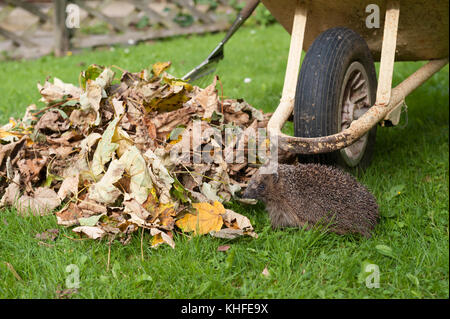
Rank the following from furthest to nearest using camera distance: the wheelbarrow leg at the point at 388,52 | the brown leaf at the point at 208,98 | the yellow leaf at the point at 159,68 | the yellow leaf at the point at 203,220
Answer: the yellow leaf at the point at 159,68
the brown leaf at the point at 208,98
the wheelbarrow leg at the point at 388,52
the yellow leaf at the point at 203,220

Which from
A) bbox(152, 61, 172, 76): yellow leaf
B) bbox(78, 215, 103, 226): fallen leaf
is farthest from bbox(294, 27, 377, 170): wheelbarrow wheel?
bbox(78, 215, 103, 226): fallen leaf

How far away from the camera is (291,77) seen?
244 cm

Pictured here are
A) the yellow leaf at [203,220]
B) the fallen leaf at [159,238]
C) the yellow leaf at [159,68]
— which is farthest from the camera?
the yellow leaf at [159,68]

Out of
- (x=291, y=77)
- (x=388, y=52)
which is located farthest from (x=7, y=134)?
(x=388, y=52)

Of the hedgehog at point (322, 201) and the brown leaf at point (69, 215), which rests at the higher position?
the hedgehog at point (322, 201)

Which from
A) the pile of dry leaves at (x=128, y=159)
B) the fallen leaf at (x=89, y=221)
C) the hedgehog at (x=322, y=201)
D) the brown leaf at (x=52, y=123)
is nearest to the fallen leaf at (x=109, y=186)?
the pile of dry leaves at (x=128, y=159)

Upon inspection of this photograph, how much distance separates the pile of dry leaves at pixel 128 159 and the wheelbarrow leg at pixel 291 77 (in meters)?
0.34

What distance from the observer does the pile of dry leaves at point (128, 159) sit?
86.2 inches

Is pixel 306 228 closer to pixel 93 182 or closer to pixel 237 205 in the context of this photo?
pixel 237 205

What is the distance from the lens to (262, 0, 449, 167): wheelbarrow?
7.37ft

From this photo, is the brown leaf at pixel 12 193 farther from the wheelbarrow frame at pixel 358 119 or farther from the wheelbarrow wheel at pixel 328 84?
the wheelbarrow wheel at pixel 328 84

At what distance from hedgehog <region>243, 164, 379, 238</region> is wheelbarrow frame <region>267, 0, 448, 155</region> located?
12 cm

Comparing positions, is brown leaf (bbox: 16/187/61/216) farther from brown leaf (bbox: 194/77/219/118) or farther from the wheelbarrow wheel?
the wheelbarrow wheel
